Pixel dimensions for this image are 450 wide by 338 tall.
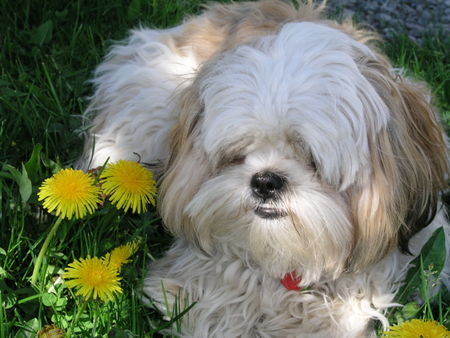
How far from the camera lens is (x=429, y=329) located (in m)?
2.19

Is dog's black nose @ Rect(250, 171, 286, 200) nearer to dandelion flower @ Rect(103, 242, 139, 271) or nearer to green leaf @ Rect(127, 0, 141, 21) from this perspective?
dandelion flower @ Rect(103, 242, 139, 271)

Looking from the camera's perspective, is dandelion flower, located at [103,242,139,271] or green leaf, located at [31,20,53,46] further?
green leaf, located at [31,20,53,46]

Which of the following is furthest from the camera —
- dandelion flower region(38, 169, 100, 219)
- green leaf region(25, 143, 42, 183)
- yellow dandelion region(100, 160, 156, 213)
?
green leaf region(25, 143, 42, 183)

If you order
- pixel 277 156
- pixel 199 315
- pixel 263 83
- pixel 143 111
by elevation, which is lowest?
pixel 199 315

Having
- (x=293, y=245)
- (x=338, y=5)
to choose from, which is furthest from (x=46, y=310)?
(x=338, y=5)

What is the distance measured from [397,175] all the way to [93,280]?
934mm

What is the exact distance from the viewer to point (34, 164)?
2736 millimetres

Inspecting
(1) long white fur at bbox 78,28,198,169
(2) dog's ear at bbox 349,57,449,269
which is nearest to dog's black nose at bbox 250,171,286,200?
(2) dog's ear at bbox 349,57,449,269

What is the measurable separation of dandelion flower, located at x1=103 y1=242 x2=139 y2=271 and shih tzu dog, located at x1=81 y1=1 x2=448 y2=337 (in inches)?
6.8

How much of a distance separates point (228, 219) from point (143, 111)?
3.26 feet

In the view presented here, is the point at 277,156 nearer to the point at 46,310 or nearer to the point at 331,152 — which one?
the point at 331,152

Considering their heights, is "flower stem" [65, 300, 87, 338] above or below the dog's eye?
below

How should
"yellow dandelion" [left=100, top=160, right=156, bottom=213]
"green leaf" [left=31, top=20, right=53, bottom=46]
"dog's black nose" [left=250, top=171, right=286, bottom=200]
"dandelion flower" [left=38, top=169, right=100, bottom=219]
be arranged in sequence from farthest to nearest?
1. "green leaf" [left=31, top=20, right=53, bottom=46]
2. "yellow dandelion" [left=100, top=160, right=156, bottom=213]
3. "dandelion flower" [left=38, top=169, right=100, bottom=219]
4. "dog's black nose" [left=250, top=171, right=286, bottom=200]

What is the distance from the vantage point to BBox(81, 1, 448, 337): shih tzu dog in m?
2.35
